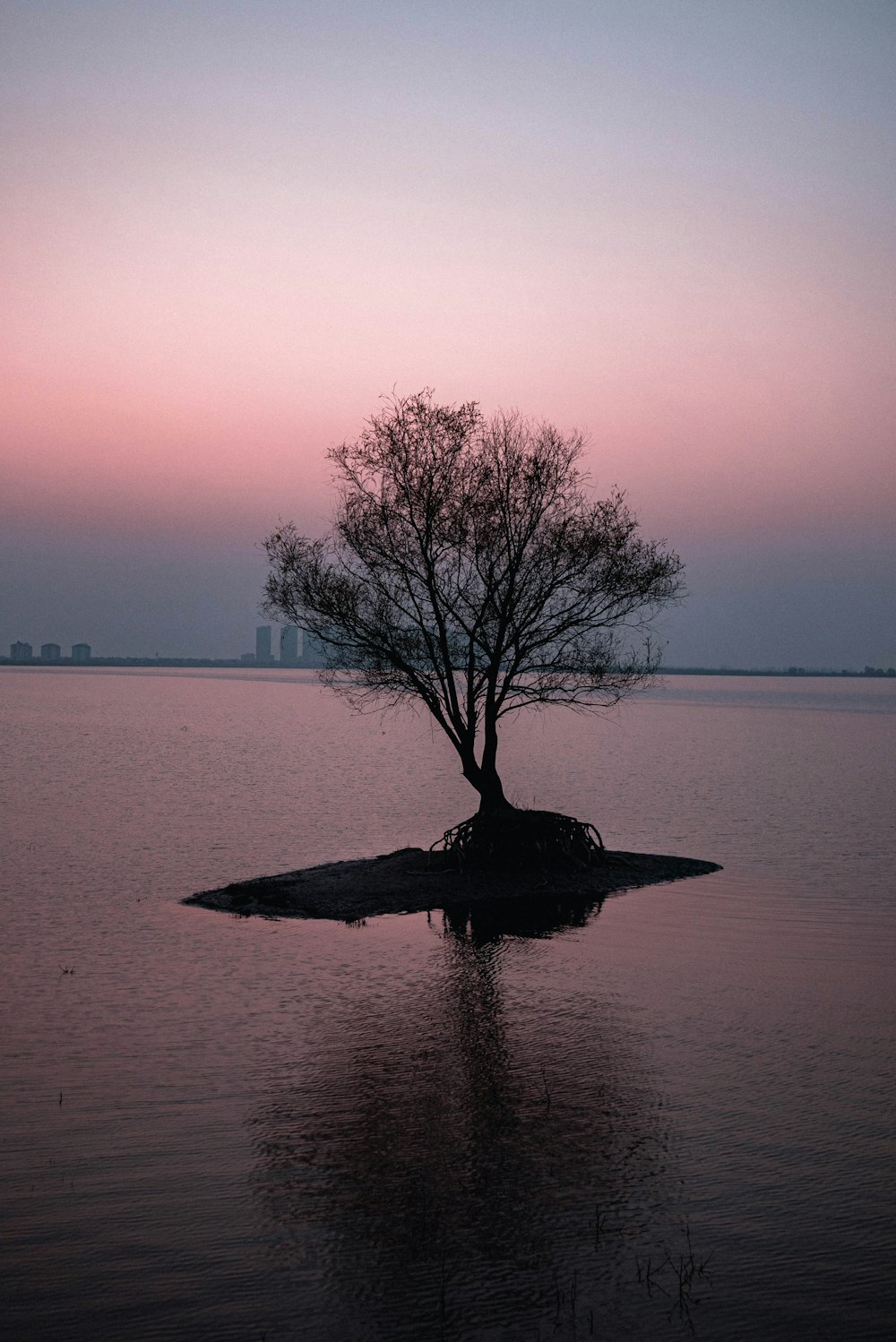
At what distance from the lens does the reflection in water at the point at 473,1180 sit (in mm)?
9438

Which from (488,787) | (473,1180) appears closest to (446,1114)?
(473,1180)

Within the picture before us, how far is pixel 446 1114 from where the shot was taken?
13.8 meters

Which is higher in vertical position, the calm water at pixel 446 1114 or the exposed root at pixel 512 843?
the exposed root at pixel 512 843

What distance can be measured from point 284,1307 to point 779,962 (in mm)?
15185

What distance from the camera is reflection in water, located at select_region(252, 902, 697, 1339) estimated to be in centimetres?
944

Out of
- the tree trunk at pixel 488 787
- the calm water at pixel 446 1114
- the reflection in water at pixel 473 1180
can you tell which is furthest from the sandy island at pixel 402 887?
the reflection in water at pixel 473 1180

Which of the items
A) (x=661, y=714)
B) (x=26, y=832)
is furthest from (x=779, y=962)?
(x=661, y=714)

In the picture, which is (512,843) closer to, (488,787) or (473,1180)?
(488,787)

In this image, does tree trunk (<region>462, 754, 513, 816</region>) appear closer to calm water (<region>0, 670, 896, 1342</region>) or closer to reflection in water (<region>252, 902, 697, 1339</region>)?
calm water (<region>0, 670, 896, 1342</region>)

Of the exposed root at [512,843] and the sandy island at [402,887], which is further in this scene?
the exposed root at [512,843]

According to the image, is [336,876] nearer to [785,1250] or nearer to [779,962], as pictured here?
[779,962]

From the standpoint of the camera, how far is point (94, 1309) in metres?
9.37

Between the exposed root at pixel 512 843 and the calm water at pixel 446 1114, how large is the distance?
249cm

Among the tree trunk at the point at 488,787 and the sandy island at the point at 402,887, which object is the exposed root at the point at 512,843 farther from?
the tree trunk at the point at 488,787
